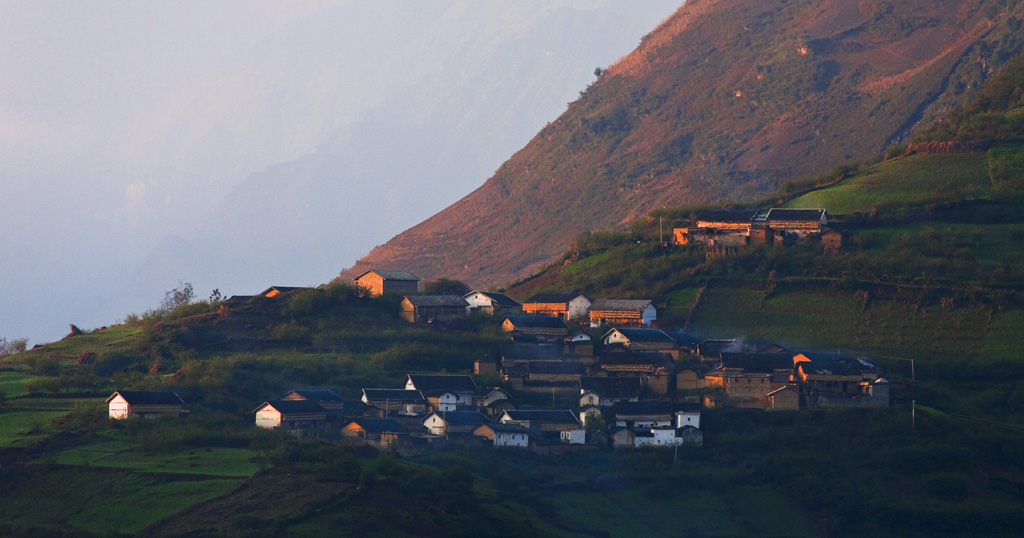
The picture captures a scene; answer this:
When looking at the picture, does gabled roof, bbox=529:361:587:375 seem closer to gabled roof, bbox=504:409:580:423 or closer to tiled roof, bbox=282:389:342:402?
gabled roof, bbox=504:409:580:423

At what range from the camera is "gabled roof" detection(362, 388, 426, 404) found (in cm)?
5266

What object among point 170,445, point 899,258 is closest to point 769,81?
point 899,258

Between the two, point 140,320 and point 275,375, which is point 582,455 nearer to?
point 275,375

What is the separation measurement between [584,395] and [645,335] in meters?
7.95

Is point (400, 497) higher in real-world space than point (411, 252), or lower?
lower

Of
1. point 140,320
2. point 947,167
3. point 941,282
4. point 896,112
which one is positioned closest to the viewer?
point 941,282

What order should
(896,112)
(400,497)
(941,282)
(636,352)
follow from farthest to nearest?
(896,112)
(941,282)
(636,352)
(400,497)

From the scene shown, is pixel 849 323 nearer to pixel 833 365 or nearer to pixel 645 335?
pixel 833 365

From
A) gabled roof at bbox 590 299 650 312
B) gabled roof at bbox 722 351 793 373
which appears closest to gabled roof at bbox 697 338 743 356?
gabled roof at bbox 722 351 793 373

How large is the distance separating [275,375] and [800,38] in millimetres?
87855

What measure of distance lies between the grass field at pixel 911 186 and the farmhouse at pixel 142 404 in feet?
143

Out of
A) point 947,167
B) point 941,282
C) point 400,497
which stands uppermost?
point 947,167

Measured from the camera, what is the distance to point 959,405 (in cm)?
5331

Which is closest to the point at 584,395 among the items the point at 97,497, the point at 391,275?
the point at 97,497
